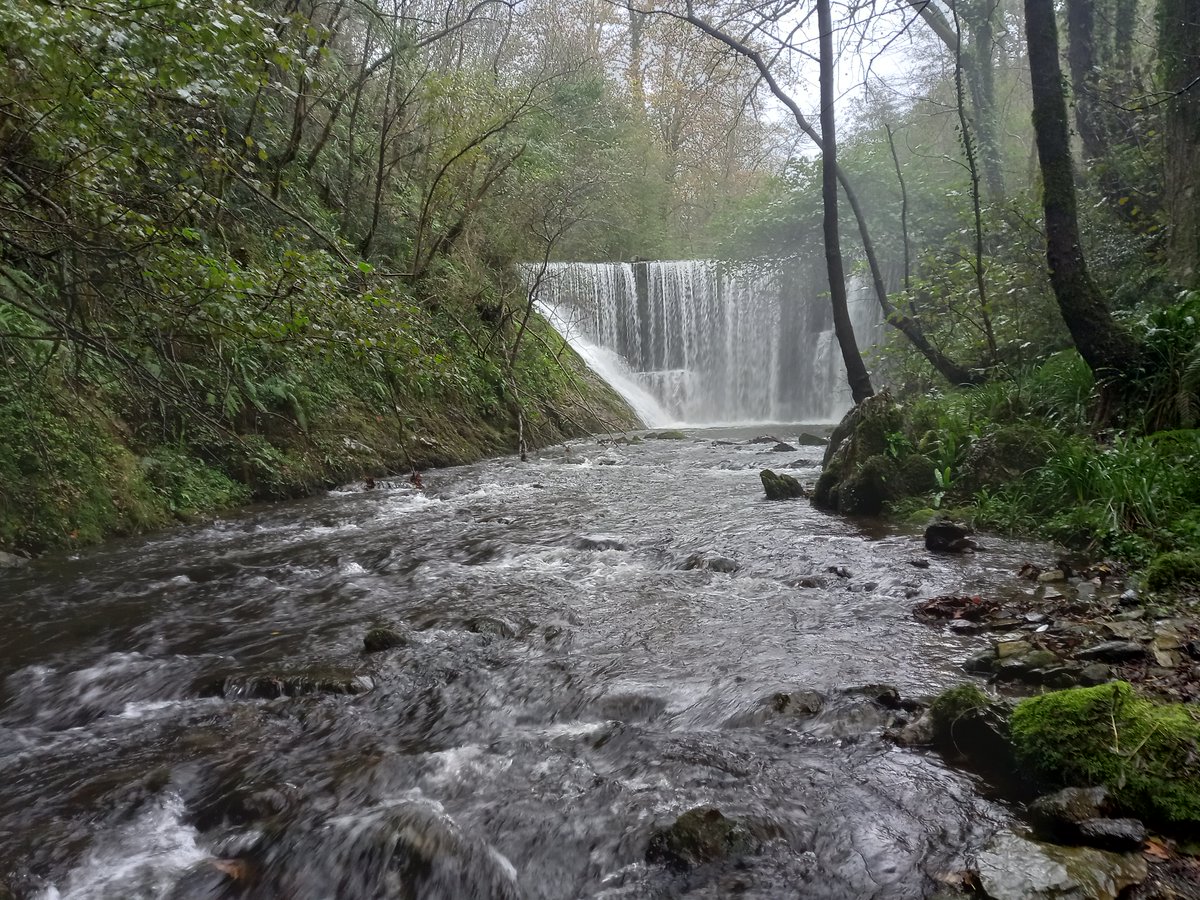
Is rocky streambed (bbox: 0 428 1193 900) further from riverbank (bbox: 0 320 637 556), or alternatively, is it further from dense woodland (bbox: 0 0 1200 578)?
dense woodland (bbox: 0 0 1200 578)

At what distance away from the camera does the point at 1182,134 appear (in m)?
7.48

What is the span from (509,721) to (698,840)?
124 cm

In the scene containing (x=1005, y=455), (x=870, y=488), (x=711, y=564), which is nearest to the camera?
(x=711, y=564)

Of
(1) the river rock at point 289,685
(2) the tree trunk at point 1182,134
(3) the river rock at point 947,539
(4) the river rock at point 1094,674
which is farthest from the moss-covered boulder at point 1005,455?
(1) the river rock at point 289,685

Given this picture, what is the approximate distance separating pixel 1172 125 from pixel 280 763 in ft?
30.9

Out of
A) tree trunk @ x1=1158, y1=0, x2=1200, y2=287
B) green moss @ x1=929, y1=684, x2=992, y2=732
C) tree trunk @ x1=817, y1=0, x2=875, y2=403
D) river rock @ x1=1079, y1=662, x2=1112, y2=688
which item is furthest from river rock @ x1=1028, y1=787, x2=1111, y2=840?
tree trunk @ x1=817, y1=0, x2=875, y2=403

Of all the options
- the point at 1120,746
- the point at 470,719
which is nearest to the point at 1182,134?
the point at 1120,746

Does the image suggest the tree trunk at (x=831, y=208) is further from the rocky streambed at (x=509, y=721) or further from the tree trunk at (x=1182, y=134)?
the rocky streambed at (x=509, y=721)

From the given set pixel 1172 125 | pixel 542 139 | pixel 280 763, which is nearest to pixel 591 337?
pixel 542 139

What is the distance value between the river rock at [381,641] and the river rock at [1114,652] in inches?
131

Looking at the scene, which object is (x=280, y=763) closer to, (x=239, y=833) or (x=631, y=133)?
(x=239, y=833)

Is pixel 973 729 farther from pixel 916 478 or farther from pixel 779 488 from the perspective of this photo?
pixel 779 488

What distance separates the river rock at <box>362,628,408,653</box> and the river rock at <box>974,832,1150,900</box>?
304 centimetres

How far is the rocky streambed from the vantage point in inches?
96.0
